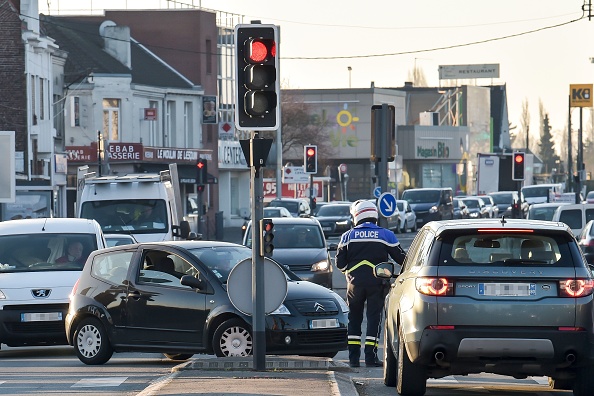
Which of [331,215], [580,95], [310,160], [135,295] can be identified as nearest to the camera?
[135,295]

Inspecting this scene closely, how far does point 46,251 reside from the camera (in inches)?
773

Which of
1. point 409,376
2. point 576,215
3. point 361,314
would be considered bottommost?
Result: point 409,376

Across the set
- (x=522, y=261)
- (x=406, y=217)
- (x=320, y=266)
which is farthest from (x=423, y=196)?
(x=522, y=261)

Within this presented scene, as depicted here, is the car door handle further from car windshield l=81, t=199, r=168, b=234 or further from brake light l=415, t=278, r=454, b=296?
car windshield l=81, t=199, r=168, b=234

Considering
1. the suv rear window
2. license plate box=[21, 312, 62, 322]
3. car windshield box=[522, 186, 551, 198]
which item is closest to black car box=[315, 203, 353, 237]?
car windshield box=[522, 186, 551, 198]

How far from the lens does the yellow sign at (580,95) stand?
259 feet

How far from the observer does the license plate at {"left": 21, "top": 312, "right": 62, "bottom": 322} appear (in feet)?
60.0

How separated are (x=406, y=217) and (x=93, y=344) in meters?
47.8

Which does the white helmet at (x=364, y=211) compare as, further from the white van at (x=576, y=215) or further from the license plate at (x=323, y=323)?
the white van at (x=576, y=215)

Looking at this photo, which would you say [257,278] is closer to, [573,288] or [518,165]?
[573,288]

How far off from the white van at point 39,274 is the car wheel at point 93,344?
57.1 inches

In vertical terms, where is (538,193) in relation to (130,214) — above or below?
below

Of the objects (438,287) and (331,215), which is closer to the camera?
(438,287)

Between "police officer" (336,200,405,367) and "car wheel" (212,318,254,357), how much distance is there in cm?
111
